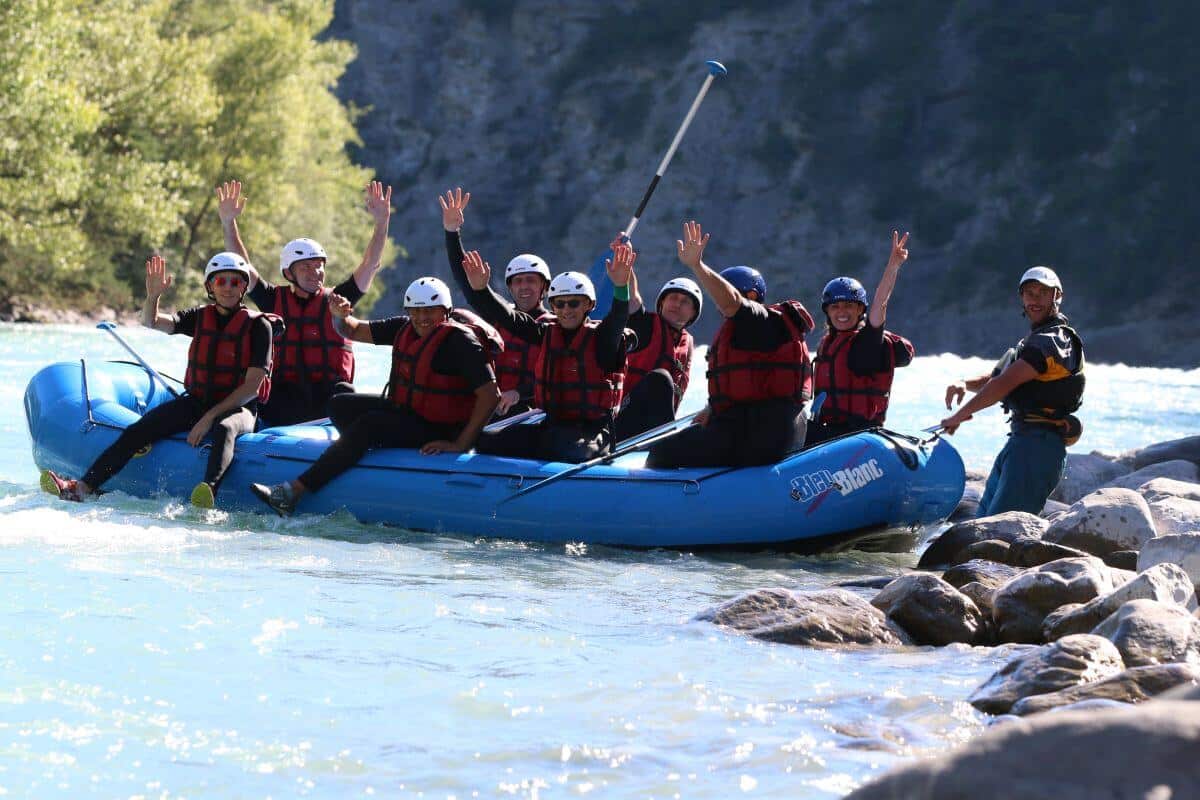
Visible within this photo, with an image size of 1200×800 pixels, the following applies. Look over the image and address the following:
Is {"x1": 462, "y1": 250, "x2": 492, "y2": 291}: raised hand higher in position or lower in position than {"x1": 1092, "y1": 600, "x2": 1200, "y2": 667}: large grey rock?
higher

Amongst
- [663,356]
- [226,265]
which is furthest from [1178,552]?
[226,265]

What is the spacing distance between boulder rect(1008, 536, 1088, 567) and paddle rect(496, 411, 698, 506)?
1.72 m

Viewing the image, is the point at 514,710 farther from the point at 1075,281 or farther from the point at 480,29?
the point at 480,29

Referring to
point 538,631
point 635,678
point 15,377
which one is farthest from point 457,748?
point 15,377

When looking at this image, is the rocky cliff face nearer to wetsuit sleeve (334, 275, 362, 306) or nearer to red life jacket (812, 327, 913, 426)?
red life jacket (812, 327, 913, 426)

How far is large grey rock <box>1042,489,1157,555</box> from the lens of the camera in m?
6.68

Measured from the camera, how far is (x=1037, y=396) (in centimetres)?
650

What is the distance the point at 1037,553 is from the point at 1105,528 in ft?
1.81

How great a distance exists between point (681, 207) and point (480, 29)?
957 centimetres

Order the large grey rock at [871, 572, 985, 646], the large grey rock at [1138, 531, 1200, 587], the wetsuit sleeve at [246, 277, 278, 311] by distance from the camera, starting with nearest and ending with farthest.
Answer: the large grey rock at [871, 572, 985, 646], the large grey rock at [1138, 531, 1200, 587], the wetsuit sleeve at [246, 277, 278, 311]

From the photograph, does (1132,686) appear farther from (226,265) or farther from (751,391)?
(226,265)

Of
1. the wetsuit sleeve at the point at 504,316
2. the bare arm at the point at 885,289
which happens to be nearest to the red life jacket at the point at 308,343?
the wetsuit sleeve at the point at 504,316

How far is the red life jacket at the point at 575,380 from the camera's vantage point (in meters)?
7.17

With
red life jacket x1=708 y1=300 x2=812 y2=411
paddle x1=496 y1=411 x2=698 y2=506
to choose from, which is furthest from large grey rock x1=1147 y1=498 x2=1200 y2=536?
paddle x1=496 y1=411 x2=698 y2=506
